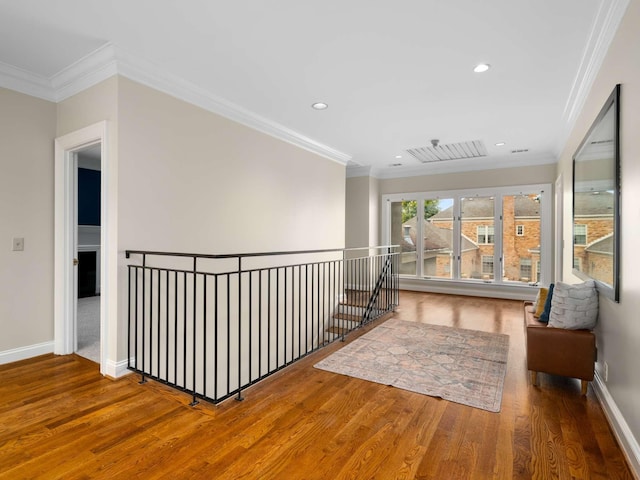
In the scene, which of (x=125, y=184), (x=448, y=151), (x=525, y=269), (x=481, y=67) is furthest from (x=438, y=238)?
(x=125, y=184)

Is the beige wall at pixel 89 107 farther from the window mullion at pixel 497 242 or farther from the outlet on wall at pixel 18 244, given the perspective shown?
the window mullion at pixel 497 242

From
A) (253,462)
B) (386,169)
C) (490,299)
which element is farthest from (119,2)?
(490,299)

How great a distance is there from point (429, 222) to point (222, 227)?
195 inches

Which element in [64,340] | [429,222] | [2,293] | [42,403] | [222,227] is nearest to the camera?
[42,403]

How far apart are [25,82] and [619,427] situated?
5196 millimetres

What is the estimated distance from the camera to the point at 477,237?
690 centimetres

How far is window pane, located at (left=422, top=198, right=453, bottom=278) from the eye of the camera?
7.19 m

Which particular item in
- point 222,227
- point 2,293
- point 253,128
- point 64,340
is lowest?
point 64,340

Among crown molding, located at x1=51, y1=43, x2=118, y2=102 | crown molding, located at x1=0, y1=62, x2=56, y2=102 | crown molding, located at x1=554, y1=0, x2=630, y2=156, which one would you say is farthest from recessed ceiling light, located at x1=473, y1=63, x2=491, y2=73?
crown molding, located at x1=0, y1=62, x2=56, y2=102

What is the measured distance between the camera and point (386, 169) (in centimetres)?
755

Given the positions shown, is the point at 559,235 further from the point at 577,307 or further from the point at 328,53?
the point at 328,53

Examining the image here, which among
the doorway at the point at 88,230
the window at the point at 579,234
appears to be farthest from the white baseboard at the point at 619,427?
the doorway at the point at 88,230

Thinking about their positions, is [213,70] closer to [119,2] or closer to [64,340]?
[119,2]

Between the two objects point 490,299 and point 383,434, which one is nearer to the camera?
point 383,434
